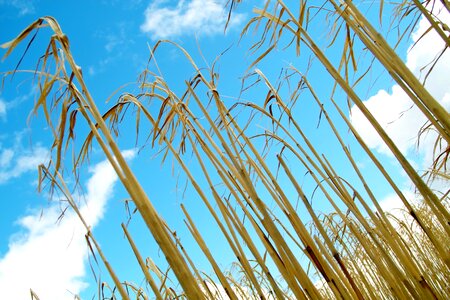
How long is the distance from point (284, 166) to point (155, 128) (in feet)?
0.89

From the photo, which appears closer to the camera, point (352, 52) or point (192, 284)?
point (192, 284)

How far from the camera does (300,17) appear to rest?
2.57 ft

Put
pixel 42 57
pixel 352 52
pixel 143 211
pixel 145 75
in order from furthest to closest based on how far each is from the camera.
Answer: pixel 145 75, pixel 352 52, pixel 42 57, pixel 143 211

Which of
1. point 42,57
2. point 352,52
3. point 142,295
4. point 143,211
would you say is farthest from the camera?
point 142,295

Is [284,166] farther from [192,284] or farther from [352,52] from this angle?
[192,284]

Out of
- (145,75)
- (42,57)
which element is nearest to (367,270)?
(145,75)

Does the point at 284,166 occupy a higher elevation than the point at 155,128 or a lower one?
lower

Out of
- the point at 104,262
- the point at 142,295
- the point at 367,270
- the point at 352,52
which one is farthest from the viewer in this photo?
the point at 367,270

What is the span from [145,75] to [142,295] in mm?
762

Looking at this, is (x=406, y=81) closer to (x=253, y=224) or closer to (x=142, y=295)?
(x=253, y=224)

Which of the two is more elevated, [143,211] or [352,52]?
[352,52]

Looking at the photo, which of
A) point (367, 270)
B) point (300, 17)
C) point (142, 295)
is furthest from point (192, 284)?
point (367, 270)

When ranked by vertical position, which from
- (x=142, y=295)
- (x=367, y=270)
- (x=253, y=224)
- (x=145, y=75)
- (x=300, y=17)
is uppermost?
(x=145, y=75)

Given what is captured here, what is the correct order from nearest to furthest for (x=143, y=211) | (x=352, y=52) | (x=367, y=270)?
1. (x=143, y=211)
2. (x=352, y=52)
3. (x=367, y=270)
